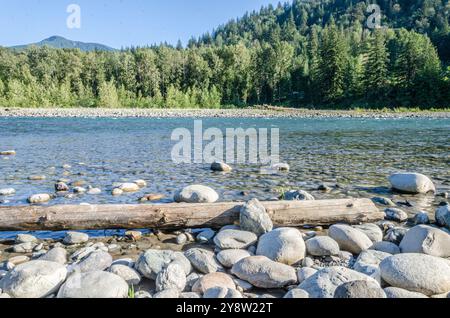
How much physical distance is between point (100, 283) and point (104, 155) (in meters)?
12.5

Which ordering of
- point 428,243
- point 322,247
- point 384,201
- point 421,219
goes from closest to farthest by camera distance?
point 428,243 → point 322,247 → point 421,219 → point 384,201

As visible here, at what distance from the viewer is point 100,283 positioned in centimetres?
372

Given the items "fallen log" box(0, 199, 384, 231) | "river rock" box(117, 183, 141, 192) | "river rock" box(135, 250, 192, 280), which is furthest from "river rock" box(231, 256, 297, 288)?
"river rock" box(117, 183, 141, 192)

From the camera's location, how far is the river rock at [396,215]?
6.71m

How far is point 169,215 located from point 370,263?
10.5 feet

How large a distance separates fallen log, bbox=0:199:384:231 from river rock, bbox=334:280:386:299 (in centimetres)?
261

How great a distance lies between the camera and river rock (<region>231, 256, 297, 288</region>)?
416 centimetres

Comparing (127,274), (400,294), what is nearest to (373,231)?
(400,294)

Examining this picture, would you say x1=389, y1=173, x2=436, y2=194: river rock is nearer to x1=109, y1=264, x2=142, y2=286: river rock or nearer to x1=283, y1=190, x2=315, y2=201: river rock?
x1=283, y1=190, x2=315, y2=201: river rock

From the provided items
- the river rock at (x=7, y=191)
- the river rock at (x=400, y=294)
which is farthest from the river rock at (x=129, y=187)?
the river rock at (x=400, y=294)

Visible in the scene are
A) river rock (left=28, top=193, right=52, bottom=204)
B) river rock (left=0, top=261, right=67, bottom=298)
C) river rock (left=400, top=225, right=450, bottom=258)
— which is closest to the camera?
river rock (left=0, top=261, right=67, bottom=298)

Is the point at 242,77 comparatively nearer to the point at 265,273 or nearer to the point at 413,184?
the point at 413,184

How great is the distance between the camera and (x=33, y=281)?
152 inches

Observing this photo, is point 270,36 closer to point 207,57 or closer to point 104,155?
point 207,57
